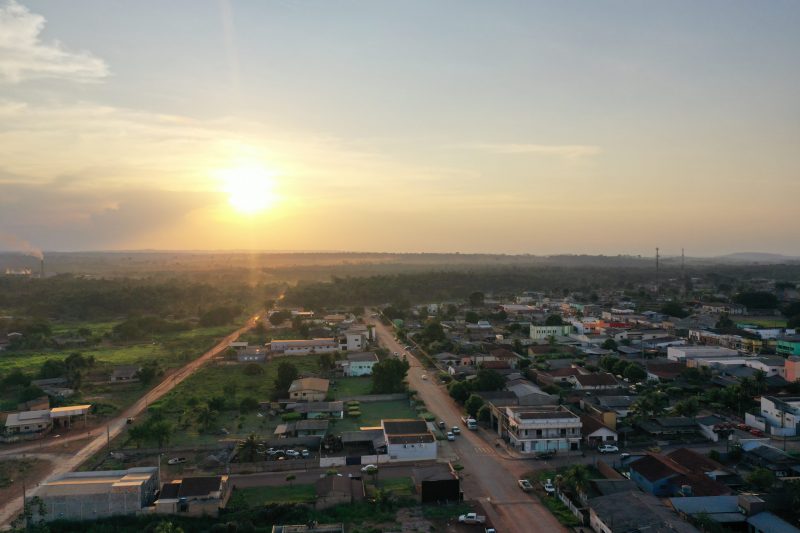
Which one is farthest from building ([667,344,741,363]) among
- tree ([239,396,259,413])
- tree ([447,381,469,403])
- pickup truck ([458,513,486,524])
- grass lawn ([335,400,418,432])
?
tree ([239,396,259,413])

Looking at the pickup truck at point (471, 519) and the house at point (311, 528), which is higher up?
the house at point (311, 528)

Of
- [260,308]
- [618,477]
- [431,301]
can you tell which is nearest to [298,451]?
[618,477]

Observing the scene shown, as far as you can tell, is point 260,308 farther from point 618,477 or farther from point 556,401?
point 618,477

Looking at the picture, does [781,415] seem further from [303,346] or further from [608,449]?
[303,346]

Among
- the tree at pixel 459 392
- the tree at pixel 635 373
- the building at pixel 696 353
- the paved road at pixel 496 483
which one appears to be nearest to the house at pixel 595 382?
the tree at pixel 635 373

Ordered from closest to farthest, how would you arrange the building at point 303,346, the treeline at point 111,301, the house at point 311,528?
the house at point 311,528 < the building at point 303,346 < the treeline at point 111,301

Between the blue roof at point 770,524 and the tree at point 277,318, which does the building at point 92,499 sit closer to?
the blue roof at point 770,524

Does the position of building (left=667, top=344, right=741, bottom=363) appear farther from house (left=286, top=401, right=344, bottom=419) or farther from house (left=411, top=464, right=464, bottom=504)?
house (left=411, top=464, right=464, bottom=504)
